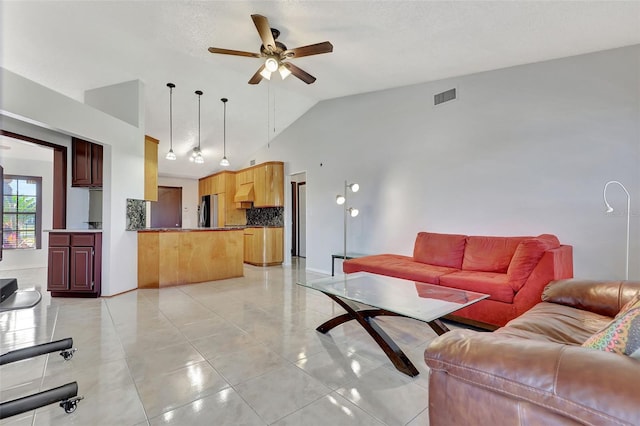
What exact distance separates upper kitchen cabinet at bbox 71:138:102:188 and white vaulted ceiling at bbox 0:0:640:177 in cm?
99

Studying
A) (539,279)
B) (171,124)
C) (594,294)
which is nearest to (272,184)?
(171,124)

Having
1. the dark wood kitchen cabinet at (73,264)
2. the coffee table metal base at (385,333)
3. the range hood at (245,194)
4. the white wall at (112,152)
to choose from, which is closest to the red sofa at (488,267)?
the coffee table metal base at (385,333)

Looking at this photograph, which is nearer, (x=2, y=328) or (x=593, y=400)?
(x=593, y=400)

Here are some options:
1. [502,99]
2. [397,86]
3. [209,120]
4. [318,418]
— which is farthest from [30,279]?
[502,99]

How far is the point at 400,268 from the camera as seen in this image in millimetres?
3357

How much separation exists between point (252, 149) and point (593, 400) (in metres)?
7.51

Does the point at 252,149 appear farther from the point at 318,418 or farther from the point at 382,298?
the point at 318,418

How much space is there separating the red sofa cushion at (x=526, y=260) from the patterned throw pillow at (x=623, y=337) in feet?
5.30

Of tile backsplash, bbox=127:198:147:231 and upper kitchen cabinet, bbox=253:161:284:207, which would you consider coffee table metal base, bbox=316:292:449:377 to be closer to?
tile backsplash, bbox=127:198:147:231

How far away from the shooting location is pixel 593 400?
2.55 ft

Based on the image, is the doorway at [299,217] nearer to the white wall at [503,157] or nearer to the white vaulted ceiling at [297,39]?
the white wall at [503,157]

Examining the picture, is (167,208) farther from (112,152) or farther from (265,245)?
(112,152)

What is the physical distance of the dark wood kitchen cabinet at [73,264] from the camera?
3846mm

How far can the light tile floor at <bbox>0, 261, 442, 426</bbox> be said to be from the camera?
1.59 metres
